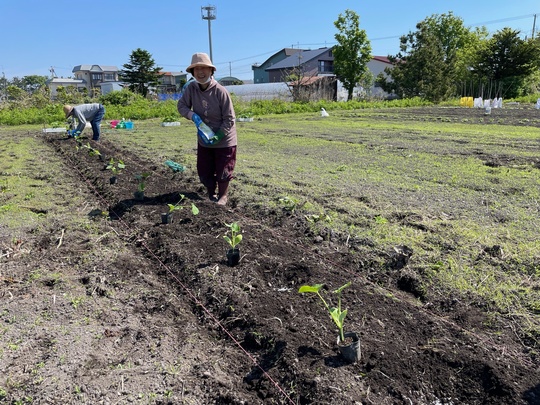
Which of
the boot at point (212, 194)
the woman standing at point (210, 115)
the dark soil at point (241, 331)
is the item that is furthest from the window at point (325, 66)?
the dark soil at point (241, 331)

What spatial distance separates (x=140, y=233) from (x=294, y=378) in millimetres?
2664

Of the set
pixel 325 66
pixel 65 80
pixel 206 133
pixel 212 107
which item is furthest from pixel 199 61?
pixel 65 80

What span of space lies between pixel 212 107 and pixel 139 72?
45334 mm

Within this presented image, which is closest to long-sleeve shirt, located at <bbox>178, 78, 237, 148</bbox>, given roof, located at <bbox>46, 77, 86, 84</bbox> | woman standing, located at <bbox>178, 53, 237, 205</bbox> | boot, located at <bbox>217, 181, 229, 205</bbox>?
woman standing, located at <bbox>178, 53, 237, 205</bbox>

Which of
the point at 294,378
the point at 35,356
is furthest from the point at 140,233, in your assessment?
the point at 294,378

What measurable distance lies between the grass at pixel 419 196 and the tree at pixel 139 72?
3717 cm

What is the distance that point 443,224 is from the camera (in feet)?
13.9

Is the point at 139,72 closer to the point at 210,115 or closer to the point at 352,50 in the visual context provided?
the point at 352,50

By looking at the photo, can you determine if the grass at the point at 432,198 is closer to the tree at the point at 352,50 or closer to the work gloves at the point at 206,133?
the work gloves at the point at 206,133

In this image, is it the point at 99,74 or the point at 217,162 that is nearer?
the point at 217,162

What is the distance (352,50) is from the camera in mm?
36656

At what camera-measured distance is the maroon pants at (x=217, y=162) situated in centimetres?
490

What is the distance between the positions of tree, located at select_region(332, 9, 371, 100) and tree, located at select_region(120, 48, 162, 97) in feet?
70.4

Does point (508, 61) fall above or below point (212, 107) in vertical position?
above
